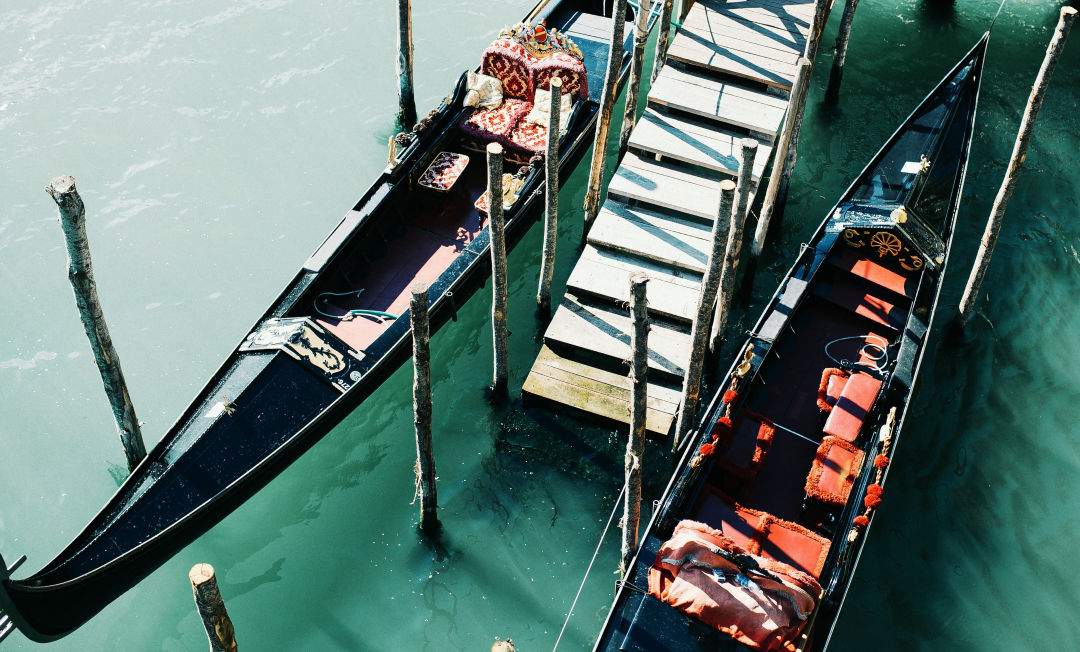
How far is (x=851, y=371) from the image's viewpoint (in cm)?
695

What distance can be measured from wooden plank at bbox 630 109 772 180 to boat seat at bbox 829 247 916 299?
118 cm

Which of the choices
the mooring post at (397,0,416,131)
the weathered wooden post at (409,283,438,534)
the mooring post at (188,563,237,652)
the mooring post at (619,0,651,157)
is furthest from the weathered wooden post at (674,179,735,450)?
the mooring post at (397,0,416,131)

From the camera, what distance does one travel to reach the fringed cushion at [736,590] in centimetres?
530

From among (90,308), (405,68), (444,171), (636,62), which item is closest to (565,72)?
(636,62)

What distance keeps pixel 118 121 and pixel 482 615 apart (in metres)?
7.01

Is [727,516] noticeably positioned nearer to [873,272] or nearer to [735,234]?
[735,234]

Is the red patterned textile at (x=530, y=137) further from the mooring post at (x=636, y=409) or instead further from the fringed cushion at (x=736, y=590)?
the fringed cushion at (x=736, y=590)

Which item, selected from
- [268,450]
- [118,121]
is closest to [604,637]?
[268,450]

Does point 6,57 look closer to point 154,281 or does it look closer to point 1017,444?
point 154,281

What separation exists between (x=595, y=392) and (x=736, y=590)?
2.39m

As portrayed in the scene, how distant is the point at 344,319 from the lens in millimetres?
7465

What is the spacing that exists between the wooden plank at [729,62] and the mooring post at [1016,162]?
2.29 m

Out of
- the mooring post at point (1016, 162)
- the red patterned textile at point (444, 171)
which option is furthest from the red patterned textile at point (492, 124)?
the mooring post at point (1016, 162)

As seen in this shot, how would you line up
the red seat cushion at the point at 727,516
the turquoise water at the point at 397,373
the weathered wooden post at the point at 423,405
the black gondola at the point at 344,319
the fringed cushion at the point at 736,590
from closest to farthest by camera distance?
the fringed cushion at the point at 736,590, the weathered wooden post at the point at 423,405, the black gondola at the point at 344,319, the red seat cushion at the point at 727,516, the turquoise water at the point at 397,373
